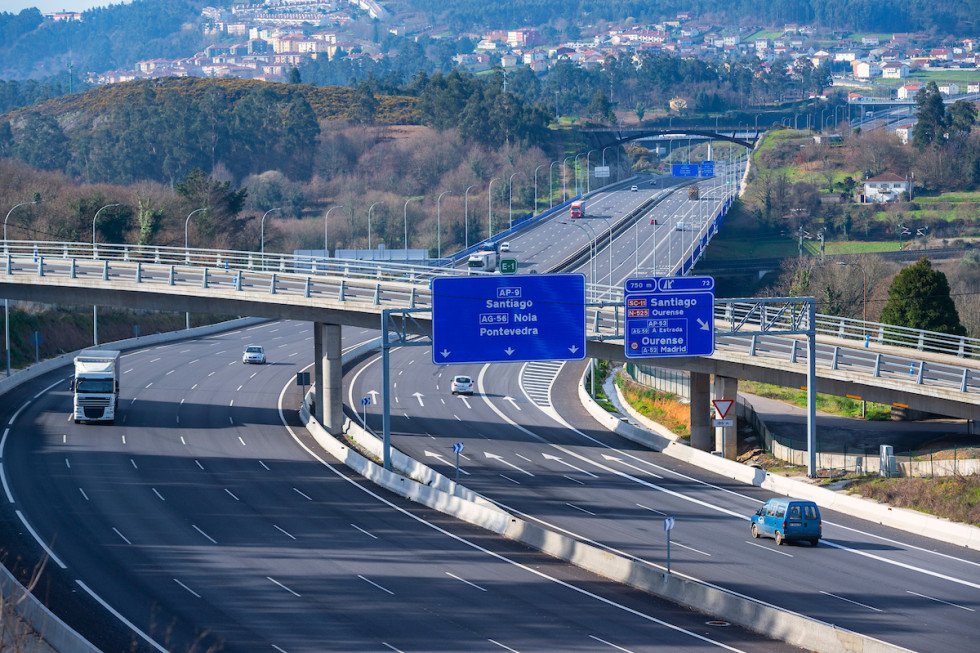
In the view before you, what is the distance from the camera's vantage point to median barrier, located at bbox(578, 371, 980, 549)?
35.2 meters

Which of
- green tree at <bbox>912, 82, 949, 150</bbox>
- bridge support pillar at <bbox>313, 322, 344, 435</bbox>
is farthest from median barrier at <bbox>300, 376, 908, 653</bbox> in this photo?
green tree at <bbox>912, 82, 949, 150</bbox>

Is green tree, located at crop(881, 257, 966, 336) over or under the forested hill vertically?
under

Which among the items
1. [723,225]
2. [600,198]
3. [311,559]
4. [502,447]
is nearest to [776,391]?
[502,447]

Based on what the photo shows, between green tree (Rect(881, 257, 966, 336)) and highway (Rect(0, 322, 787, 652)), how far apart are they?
34104 millimetres

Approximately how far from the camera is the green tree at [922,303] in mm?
64125

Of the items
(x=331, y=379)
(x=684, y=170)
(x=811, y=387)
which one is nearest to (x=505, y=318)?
(x=811, y=387)

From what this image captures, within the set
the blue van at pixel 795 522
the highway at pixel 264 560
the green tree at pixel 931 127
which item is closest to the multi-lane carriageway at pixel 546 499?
the highway at pixel 264 560

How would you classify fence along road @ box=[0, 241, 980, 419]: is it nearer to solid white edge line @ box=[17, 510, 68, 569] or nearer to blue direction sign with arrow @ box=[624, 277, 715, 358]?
blue direction sign with arrow @ box=[624, 277, 715, 358]

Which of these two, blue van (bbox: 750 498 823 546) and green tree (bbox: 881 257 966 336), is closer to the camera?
blue van (bbox: 750 498 823 546)

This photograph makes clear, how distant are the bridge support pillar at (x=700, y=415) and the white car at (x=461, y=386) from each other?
62.2 feet

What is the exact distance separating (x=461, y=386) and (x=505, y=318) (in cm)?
2719

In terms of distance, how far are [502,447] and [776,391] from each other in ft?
82.3

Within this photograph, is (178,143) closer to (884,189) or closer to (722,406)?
(884,189)

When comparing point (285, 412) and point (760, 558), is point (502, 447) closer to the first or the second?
point (285, 412)
